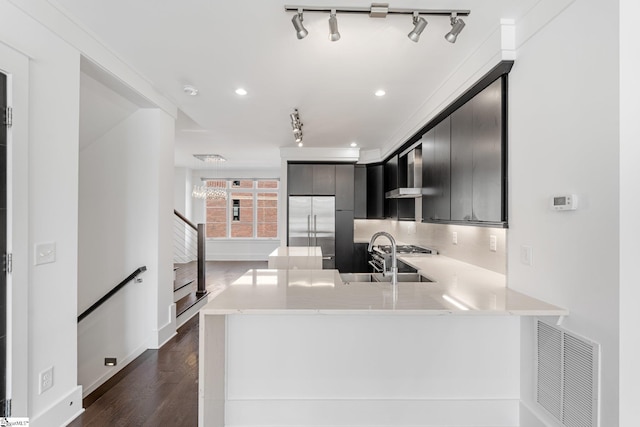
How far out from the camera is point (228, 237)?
9.81 meters

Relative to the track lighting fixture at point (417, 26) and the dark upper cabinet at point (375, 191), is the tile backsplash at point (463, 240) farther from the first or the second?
the track lighting fixture at point (417, 26)

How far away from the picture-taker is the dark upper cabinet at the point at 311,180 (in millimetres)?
5930

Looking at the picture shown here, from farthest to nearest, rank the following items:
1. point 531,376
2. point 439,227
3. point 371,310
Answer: point 439,227
point 531,376
point 371,310

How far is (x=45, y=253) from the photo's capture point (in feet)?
6.59

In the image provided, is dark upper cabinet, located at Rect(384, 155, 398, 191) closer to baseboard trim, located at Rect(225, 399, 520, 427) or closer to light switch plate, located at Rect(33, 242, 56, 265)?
baseboard trim, located at Rect(225, 399, 520, 427)

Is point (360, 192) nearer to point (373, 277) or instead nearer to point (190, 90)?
point (373, 277)

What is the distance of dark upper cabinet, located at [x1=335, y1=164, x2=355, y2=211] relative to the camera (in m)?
5.99

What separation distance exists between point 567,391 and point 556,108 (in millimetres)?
1524

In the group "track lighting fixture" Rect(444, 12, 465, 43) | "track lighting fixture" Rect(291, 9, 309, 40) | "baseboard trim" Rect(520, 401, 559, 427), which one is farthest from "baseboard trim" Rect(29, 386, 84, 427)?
"track lighting fixture" Rect(444, 12, 465, 43)

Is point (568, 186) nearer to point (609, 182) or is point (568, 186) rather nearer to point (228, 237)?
point (609, 182)

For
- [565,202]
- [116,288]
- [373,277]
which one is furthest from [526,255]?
[116,288]

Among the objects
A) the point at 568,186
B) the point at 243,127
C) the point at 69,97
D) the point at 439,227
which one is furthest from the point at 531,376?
the point at 243,127

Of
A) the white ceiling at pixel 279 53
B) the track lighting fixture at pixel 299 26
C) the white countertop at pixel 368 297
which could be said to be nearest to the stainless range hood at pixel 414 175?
the white ceiling at pixel 279 53

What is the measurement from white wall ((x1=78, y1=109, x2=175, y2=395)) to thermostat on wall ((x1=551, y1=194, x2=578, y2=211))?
3460mm
